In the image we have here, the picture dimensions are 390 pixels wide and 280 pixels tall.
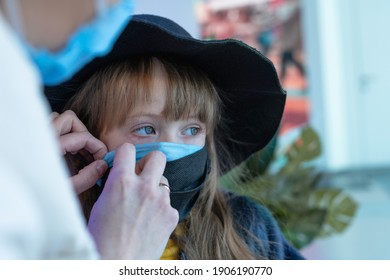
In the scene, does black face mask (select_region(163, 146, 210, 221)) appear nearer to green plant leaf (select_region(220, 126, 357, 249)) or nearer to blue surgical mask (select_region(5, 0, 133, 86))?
blue surgical mask (select_region(5, 0, 133, 86))

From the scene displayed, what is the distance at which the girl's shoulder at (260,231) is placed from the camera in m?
1.04

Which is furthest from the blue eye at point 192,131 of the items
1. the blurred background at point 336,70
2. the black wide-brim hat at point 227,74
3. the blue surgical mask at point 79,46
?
the blurred background at point 336,70

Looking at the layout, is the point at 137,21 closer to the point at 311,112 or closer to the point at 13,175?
the point at 13,175

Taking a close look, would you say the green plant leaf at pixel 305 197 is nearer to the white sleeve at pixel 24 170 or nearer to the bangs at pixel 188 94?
the bangs at pixel 188 94

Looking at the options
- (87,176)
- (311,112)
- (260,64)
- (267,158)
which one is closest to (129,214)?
(87,176)

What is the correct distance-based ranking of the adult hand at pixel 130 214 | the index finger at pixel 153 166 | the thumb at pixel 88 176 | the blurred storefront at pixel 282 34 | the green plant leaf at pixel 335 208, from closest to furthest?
the adult hand at pixel 130 214 < the index finger at pixel 153 166 < the thumb at pixel 88 176 < the green plant leaf at pixel 335 208 < the blurred storefront at pixel 282 34

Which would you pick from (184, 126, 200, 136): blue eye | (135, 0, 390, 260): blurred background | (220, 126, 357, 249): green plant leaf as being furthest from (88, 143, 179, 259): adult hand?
(135, 0, 390, 260): blurred background

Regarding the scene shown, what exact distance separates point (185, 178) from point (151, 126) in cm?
11

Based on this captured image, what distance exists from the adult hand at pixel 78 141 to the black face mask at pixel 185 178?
0.12 metres

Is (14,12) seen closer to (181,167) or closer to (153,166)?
(153,166)

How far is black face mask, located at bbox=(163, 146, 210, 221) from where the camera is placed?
2.83ft

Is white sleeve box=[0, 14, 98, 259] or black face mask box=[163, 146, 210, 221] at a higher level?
white sleeve box=[0, 14, 98, 259]

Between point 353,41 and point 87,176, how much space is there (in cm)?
444

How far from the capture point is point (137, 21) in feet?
2.64
